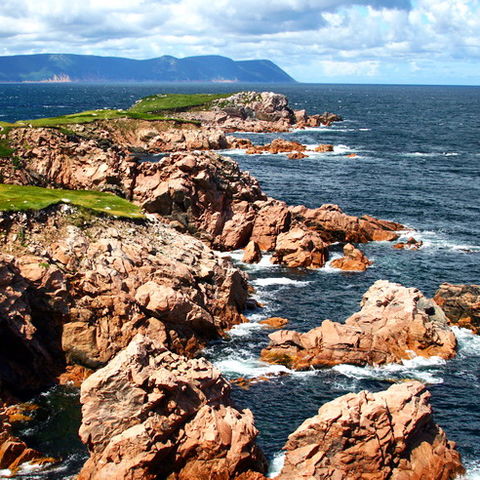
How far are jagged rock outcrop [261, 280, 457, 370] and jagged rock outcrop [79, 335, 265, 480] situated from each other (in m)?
11.8

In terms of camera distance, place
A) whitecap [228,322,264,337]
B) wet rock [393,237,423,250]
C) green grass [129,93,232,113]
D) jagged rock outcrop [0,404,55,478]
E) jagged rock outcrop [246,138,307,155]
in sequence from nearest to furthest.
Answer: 1. jagged rock outcrop [0,404,55,478]
2. whitecap [228,322,264,337]
3. wet rock [393,237,423,250]
4. jagged rock outcrop [246,138,307,155]
5. green grass [129,93,232,113]

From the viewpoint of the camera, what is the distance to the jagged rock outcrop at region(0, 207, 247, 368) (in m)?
38.2

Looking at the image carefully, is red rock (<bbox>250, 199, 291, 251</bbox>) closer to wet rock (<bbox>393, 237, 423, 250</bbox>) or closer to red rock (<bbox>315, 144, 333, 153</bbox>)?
wet rock (<bbox>393, 237, 423, 250</bbox>)

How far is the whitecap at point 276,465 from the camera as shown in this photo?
90.2 feet

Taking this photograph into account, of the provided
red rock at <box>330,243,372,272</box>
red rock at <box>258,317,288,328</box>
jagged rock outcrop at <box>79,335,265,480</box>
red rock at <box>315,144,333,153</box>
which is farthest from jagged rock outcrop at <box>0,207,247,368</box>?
red rock at <box>315,144,333,153</box>

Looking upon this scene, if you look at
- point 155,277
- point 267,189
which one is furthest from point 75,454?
point 267,189

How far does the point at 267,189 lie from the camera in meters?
91.0

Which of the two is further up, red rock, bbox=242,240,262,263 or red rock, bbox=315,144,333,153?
red rock, bbox=315,144,333,153

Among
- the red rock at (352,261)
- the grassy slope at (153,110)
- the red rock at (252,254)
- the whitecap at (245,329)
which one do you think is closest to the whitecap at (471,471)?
the whitecap at (245,329)

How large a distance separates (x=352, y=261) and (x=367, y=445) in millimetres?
33178

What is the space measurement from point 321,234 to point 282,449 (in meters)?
38.3

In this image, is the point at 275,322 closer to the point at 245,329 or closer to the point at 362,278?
the point at 245,329

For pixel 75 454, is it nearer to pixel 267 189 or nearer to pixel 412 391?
pixel 412 391

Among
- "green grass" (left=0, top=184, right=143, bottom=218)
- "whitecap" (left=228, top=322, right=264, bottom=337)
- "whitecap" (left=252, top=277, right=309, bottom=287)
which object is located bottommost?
"whitecap" (left=228, top=322, right=264, bottom=337)
